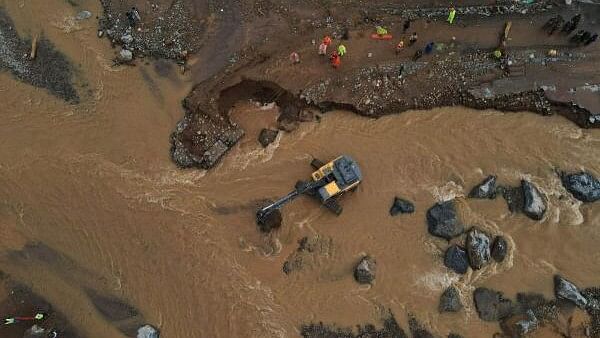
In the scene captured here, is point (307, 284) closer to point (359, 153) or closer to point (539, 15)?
point (359, 153)

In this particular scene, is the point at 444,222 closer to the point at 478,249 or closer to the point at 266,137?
the point at 478,249

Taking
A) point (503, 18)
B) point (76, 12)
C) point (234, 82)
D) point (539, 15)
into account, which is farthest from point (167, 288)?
point (539, 15)

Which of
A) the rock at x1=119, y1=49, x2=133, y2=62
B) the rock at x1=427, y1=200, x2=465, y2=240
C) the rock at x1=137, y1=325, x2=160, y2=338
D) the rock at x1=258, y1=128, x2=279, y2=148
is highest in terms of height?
the rock at x1=119, y1=49, x2=133, y2=62

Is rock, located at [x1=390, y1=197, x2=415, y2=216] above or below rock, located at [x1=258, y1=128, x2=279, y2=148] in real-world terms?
below

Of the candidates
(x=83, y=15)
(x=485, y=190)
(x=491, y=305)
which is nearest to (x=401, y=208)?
(x=485, y=190)

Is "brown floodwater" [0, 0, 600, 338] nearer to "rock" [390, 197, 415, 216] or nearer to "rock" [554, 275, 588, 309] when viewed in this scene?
"rock" [390, 197, 415, 216]

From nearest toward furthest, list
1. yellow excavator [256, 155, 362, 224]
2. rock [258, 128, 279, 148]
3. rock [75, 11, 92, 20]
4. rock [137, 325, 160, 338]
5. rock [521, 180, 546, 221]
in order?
rock [137, 325, 160, 338]
yellow excavator [256, 155, 362, 224]
rock [521, 180, 546, 221]
rock [258, 128, 279, 148]
rock [75, 11, 92, 20]

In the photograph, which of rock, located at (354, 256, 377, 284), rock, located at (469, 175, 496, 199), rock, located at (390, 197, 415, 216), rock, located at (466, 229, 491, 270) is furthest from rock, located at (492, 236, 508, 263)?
rock, located at (354, 256, 377, 284)
